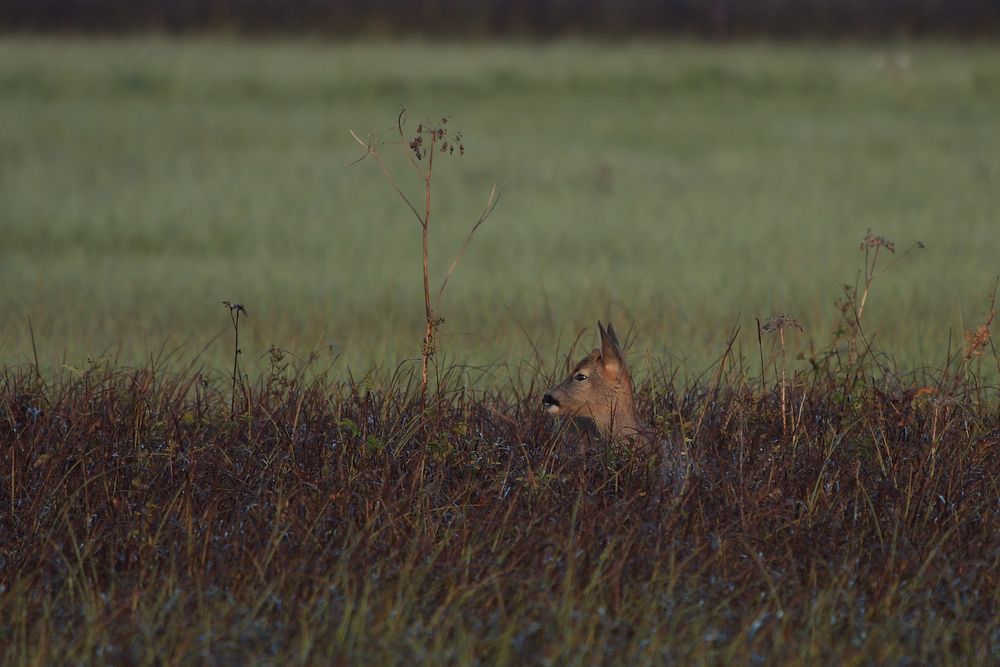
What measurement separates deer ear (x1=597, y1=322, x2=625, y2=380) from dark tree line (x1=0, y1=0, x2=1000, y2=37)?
20.3 meters

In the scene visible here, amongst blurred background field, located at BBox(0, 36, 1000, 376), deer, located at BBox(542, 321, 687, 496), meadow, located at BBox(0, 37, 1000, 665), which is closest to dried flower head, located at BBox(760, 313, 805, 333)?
meadow, located at BBox(0, 37, 1000, 665)

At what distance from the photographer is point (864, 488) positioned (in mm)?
4809

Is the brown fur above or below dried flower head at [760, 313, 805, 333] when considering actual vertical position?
below

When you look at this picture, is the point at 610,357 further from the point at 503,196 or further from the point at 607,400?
the point at 503,196

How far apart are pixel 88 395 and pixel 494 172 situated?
1019cm

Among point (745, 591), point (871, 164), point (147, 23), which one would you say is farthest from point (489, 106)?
point (745, 591)

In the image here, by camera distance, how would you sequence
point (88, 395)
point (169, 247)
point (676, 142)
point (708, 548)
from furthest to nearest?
point (676, 142) < point (169, 247) < point (88, 395) < point (708, 548)

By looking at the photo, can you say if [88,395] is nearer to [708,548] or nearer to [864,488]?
[708,548]

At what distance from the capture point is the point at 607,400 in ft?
A: 16.9

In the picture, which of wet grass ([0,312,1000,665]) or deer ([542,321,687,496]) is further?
deer ([542,321,687,496])

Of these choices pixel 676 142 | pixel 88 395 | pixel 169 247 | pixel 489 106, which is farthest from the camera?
pixel 489 106

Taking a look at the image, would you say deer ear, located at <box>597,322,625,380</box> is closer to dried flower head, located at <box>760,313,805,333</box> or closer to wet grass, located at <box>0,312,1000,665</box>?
wet grass, located at <box>0,312,1000,665</box>

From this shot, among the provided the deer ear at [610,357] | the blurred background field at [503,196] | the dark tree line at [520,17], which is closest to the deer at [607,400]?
the deer ear at [610,357]

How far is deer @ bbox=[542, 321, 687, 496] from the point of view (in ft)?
16.6
